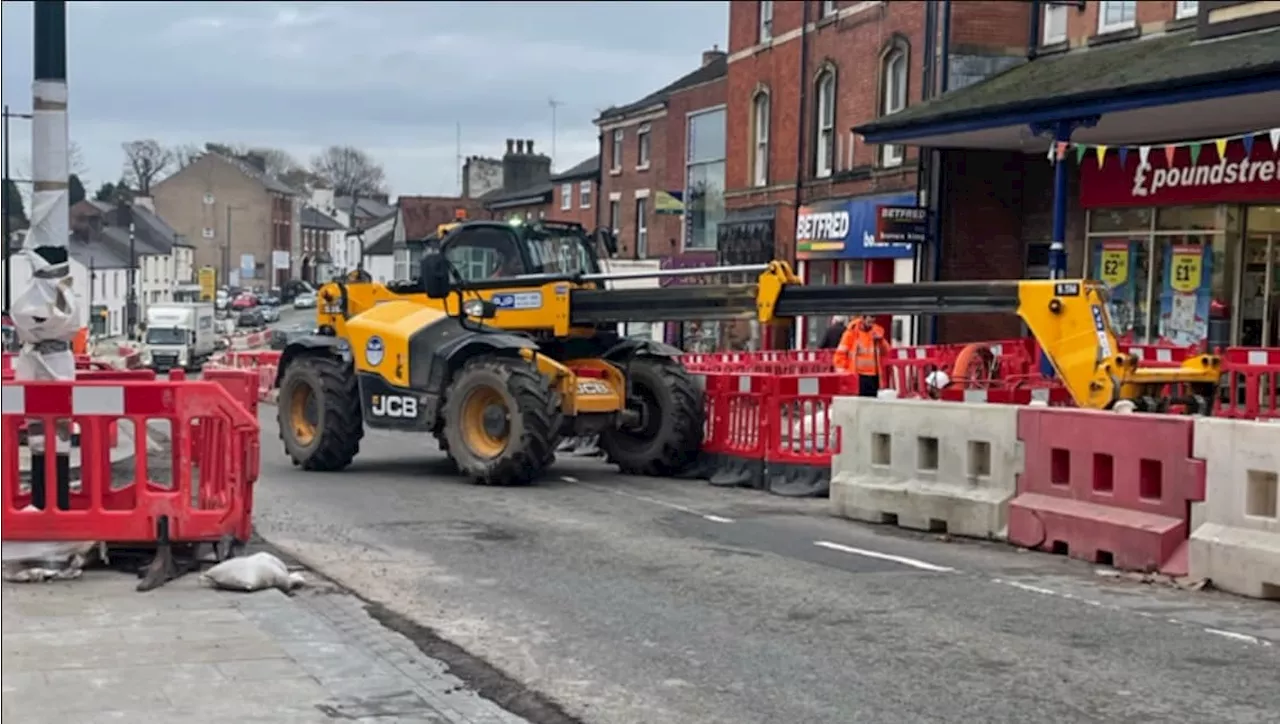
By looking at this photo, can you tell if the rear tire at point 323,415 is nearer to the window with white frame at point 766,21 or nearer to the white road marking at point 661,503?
the white road marking at point 661,503

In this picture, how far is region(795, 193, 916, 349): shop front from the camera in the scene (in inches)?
1128

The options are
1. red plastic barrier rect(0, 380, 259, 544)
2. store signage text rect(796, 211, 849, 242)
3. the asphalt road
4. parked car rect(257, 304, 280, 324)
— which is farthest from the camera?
parked car rect(257, 304, 280, 324)

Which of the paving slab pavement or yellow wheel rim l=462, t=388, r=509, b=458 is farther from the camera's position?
yellow wheel rim l=462, t=388, r=509, b=458

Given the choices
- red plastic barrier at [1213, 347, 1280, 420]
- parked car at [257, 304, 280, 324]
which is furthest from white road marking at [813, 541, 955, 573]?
parked car at [257, 304, 280, 324]

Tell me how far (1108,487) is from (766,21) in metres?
26.7

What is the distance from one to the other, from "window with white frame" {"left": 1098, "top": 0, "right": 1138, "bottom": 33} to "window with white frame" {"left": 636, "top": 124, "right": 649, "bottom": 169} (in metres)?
25.0

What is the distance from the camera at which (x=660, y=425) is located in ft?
51.5

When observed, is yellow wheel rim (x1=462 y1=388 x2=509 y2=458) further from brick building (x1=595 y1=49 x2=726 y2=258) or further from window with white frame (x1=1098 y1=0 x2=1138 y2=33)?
brick building (x1=595 y1=49 x2=726 y2=258)

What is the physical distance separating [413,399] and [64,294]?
606 centimetres

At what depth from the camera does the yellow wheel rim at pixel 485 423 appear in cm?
1473

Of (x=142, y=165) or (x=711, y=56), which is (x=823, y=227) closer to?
(x=711, y=56)

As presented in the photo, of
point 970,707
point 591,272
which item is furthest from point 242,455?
point 591,272

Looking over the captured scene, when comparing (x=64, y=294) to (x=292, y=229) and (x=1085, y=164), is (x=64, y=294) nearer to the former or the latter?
(x=1085, y=164)

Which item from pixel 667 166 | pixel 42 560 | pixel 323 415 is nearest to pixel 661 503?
pixel 323 415
